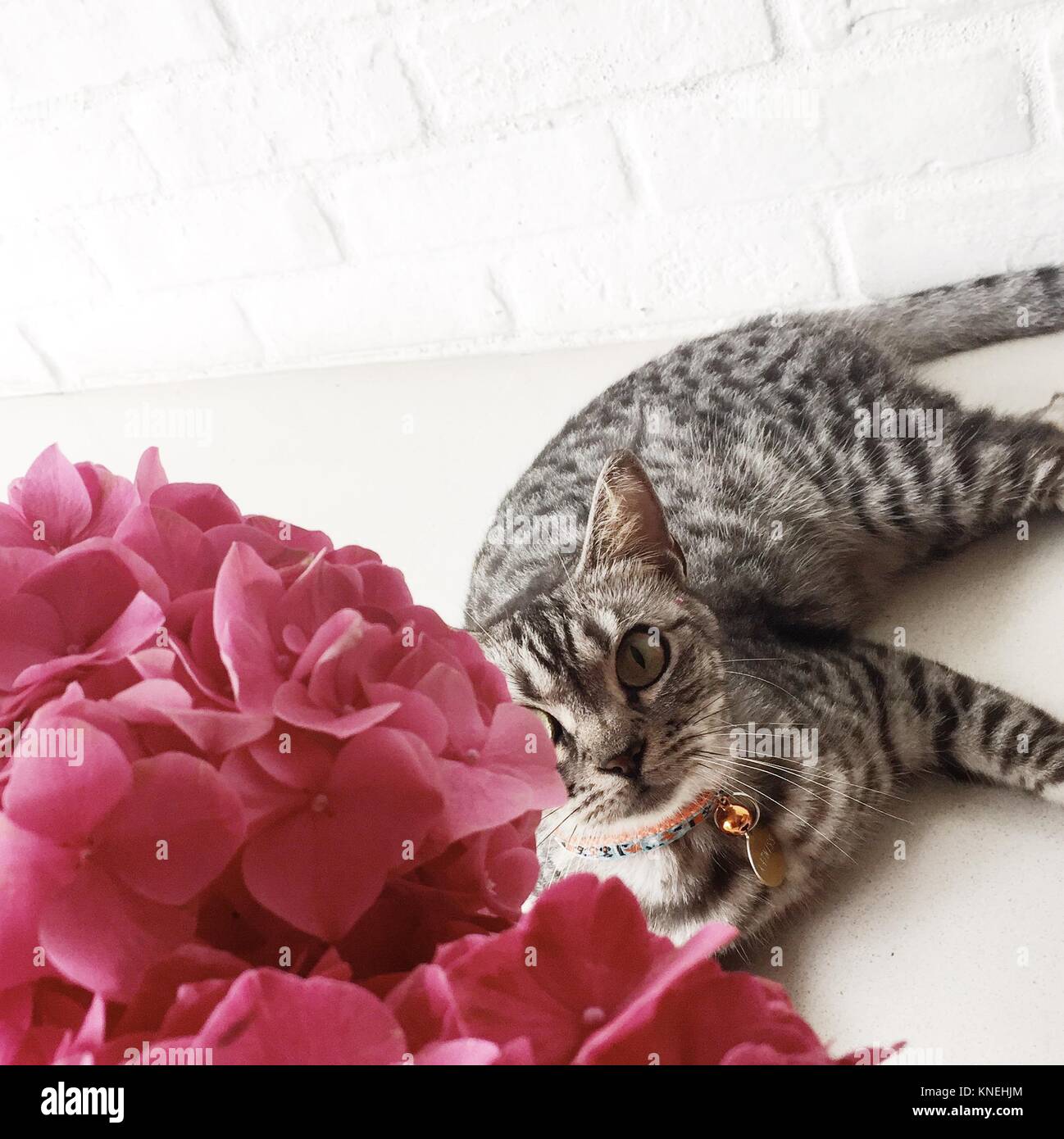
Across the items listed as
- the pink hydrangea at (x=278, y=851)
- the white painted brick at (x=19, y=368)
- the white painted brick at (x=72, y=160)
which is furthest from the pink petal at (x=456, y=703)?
the white painted brick at (x=19, y=368)

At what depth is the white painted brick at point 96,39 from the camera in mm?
1172

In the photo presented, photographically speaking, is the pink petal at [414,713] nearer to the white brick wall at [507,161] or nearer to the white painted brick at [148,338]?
the white brick wall at [507,161]

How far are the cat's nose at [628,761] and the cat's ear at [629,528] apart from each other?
0.52ft

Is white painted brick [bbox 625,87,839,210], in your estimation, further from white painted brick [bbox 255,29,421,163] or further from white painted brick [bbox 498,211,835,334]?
white painted brick [bbox 255,29,421,163]

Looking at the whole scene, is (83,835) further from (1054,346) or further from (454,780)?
(1054,346)

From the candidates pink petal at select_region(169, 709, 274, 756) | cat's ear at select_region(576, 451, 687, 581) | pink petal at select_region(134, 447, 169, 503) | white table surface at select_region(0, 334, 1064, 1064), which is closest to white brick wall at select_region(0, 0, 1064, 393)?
white table surface at select_region(0, 334, 1064, 1064)

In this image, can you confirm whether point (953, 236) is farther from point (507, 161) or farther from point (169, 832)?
point (169, 832)

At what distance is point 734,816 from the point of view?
2.68 feet

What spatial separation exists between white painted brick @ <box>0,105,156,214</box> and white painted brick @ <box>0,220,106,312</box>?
0.04 metres

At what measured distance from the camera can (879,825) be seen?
814mm

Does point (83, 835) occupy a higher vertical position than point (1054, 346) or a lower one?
higher

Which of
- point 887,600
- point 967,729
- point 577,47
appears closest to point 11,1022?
point 967,729

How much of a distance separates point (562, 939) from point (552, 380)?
3.56 ft
